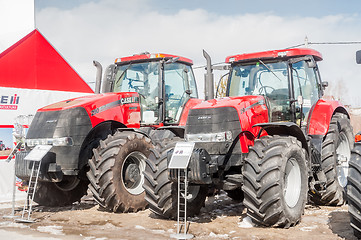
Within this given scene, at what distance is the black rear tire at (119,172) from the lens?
7094 millimetres

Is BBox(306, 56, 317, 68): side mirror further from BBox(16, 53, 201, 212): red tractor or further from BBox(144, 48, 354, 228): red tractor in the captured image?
BBox(16, 53, 201, 212): red tractor

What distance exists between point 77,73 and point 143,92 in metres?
3.93

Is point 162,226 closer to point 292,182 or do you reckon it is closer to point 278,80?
point 292,182

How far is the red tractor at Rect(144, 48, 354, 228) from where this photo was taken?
566cm

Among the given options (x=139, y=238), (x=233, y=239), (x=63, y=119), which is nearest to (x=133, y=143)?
(x=63, y=119)

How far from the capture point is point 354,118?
143 feet

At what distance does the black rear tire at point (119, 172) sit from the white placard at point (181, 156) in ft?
5.55

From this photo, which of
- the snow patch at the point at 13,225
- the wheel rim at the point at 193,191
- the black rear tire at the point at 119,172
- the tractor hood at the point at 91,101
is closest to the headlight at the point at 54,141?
the black rear tire at the point at 119,172

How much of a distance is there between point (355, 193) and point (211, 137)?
2320 mm

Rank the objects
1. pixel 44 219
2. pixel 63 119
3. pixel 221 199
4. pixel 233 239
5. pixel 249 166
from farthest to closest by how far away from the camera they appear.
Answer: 1. pixel 221 199
2. pixel 63 119
3. pixel 44 219
4. pixel 249 166
5. pixel 233 239

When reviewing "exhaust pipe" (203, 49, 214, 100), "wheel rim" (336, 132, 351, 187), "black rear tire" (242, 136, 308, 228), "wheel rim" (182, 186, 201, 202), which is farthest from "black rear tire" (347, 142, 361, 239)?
"wheel rim" (336, 132, 351, 187)

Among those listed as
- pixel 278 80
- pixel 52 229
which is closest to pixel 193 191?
pixel 52 229

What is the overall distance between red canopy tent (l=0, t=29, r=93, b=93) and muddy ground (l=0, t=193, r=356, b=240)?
424 cm

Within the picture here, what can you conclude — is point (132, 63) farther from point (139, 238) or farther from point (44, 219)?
point (139, 238)
